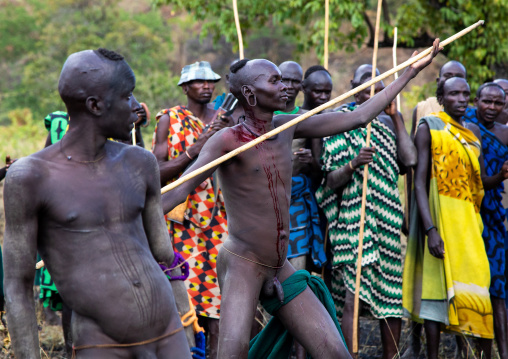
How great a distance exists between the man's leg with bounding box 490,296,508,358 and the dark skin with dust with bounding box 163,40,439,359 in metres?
2.25

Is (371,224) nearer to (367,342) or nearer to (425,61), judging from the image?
(367,342)

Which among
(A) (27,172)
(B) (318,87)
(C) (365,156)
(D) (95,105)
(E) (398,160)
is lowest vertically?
(E) (398,160)

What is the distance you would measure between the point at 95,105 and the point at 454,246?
357 cm

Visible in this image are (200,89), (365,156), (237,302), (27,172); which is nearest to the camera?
(27,172)

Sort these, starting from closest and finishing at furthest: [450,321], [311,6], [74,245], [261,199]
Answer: [74,245] → [261,199] → [450,321] → [311,6]

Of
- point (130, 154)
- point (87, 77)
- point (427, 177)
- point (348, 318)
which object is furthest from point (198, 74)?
point (87, 77)

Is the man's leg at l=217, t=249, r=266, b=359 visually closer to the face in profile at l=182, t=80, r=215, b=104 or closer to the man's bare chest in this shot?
the man's bare chest

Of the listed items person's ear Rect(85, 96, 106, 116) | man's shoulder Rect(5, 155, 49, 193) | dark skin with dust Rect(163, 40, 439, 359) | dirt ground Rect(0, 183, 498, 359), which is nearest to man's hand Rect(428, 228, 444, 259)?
dirt ground Rect(0, 183, 498, 359)

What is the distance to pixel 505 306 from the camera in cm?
572

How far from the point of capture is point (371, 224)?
5355mm

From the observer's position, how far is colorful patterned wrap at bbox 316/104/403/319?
17.5 feet

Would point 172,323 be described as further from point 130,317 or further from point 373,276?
point 373,276

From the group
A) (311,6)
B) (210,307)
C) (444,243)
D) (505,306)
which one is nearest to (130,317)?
(210,307)

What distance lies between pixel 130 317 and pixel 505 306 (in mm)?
3982
